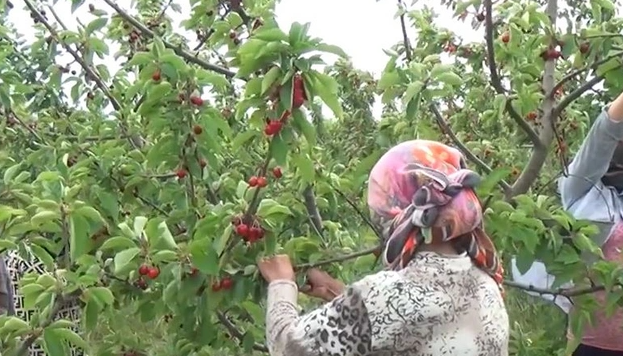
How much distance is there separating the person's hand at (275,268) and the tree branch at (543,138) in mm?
884

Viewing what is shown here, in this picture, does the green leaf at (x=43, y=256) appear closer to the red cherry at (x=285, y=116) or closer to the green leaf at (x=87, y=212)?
the green leaf at (x=87, y=212)

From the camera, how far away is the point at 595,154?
293 centimetres

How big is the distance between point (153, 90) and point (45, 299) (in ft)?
1.91

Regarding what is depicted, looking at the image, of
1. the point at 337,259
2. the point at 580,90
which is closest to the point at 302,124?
the point at 337,259

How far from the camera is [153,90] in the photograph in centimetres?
267

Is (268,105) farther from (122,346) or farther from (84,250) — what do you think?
(122,346)

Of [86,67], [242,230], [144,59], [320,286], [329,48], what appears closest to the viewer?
[329,48]

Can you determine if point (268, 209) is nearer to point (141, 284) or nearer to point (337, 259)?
point (337, 259)

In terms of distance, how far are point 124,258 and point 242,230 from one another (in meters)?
0.29

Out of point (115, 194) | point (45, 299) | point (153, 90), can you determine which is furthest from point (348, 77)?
point (45, 299)

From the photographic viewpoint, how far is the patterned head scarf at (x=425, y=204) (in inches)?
84.5

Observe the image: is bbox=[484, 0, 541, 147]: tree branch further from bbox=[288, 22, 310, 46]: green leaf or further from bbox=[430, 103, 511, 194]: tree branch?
bbox=[288, 22, 310, 46]: green leaf

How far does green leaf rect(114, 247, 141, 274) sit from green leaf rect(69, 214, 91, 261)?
98 mm

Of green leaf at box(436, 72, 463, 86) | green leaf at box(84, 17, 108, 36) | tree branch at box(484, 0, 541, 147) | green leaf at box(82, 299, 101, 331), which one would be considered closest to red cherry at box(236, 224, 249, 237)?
green leaf at box(82, 299, 101, 331)
